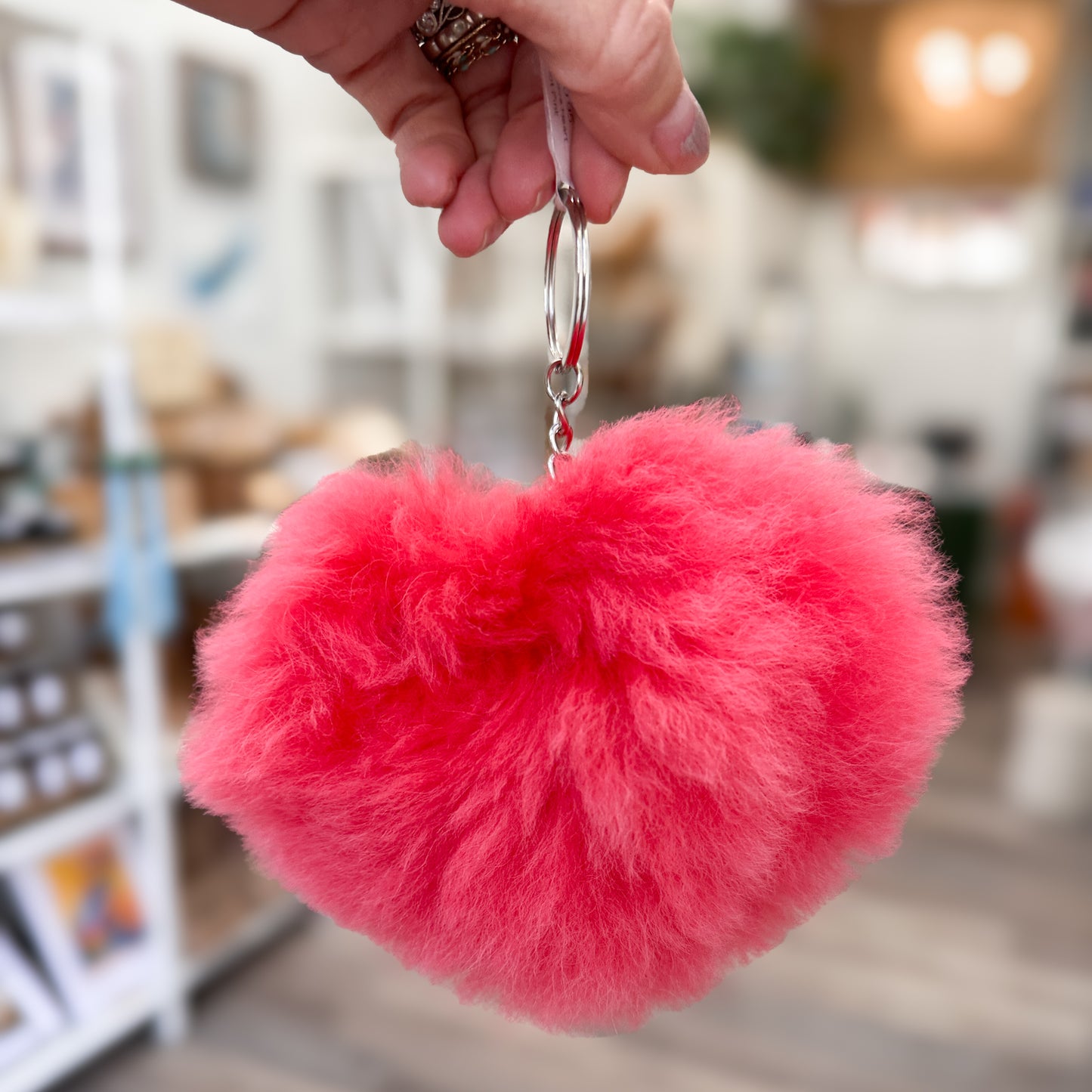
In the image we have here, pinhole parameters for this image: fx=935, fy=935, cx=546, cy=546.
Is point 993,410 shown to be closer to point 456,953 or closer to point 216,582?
point 216,582

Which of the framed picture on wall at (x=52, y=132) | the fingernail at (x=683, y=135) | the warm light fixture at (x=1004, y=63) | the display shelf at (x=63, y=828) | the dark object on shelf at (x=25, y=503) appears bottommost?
the display shelf at (x=63, y=828)

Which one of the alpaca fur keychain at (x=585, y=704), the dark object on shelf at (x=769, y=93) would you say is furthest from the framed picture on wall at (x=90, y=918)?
the dark object on shelf at (x=769, y=93)

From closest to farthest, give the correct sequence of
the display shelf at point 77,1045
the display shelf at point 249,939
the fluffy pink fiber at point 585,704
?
the fluffy pink fiber at point 585,704
the display shelf at point 77,1045
the display shelf at point 249,939

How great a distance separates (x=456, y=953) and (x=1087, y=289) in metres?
5.13

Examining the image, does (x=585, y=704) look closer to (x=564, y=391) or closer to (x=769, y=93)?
(x=564, y=391)

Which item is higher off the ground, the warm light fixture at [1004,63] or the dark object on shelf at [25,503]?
the warm light fixture at [1004,63]

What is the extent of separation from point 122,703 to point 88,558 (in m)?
0.34

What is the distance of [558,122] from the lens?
1.76ft

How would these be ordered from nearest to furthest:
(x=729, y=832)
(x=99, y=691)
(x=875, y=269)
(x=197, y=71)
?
(x=729, y=832) < (x=99, y=691) < (x=197, y=71) < (x=875, y=269)

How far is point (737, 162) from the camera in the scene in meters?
3.81

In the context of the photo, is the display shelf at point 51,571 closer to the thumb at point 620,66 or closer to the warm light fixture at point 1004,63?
the thumb at point 620,66

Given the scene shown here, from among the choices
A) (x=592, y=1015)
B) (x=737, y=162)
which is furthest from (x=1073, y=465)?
(x=592, y=1015)

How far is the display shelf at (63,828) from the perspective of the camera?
5.12ft

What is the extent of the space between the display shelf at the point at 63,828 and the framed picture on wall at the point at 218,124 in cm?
138
